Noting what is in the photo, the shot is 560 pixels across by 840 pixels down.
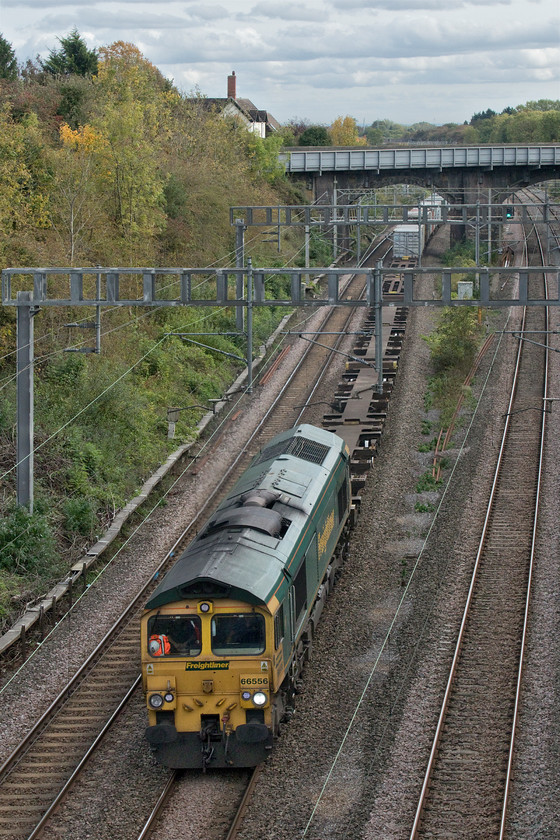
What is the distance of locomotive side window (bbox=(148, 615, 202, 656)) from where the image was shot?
12414mm

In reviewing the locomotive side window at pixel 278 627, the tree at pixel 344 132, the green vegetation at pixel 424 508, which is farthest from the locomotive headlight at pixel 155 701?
the tree at pixel 344 132

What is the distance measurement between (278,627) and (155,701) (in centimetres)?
179

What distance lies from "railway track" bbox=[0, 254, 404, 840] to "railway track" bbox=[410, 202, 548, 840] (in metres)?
4.57

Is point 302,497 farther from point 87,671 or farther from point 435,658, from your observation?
point 87,671

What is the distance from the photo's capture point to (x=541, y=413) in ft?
98.0

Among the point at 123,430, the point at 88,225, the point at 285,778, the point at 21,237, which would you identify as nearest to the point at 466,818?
the point at 285,778

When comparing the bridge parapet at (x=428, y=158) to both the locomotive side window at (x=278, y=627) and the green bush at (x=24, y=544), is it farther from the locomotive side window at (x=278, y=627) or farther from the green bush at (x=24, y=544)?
the locomotive side window at (x=278, y=627)

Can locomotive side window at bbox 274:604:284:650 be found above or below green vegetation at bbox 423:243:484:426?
below

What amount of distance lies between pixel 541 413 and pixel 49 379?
14.5 meters

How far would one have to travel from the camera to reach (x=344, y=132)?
114188 millimetres

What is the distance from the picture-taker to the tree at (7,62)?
46.1m

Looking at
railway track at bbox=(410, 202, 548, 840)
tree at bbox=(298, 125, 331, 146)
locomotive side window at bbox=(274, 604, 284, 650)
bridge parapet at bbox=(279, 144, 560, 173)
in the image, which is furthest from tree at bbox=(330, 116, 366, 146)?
locomotive side window at bbox=(274, 604, 284, 650)

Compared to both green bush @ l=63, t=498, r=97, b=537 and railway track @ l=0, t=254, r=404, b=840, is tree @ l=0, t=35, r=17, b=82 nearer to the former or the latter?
green bush @ l=63, t=498, r=97, b=537

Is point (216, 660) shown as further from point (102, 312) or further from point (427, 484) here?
point (102, 312)
